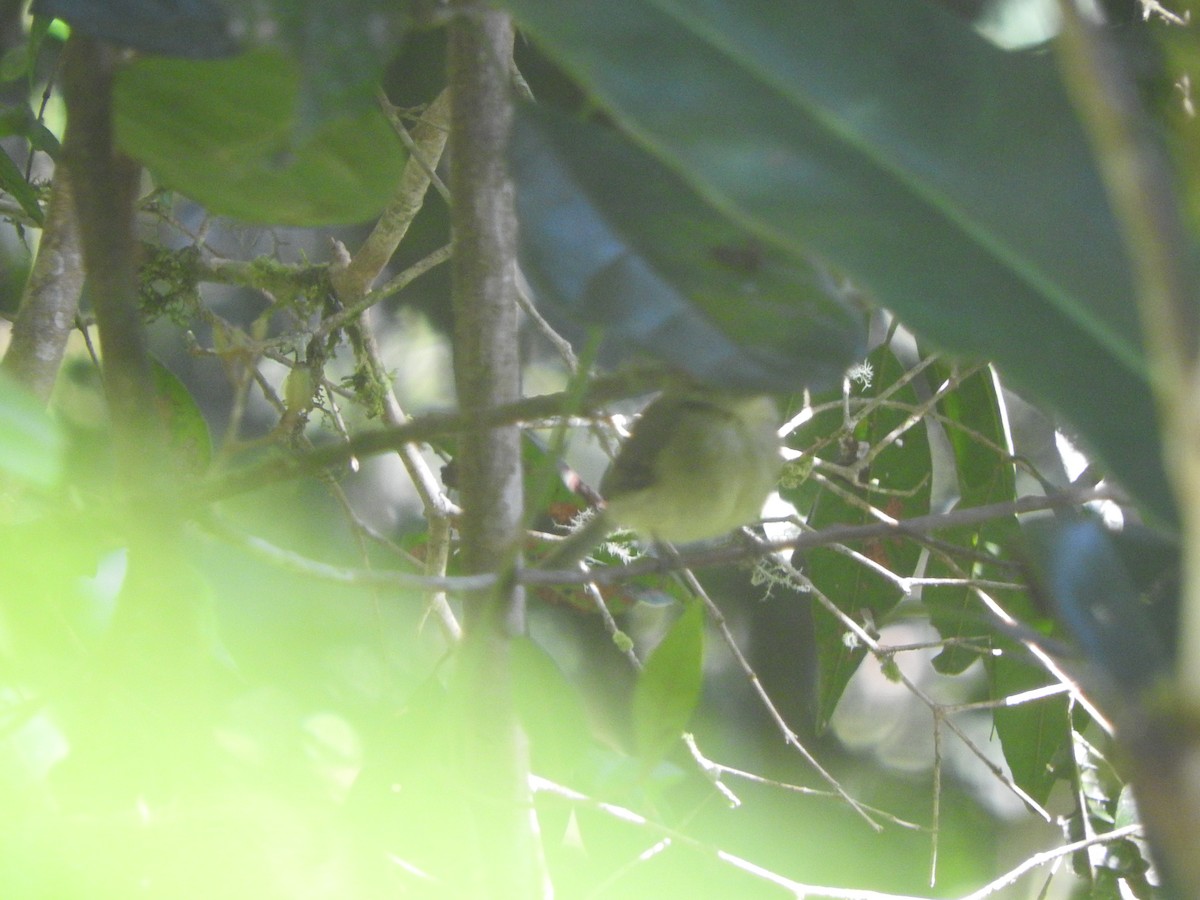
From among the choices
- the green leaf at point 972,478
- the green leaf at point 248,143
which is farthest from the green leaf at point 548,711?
the green leaf at point 972,478

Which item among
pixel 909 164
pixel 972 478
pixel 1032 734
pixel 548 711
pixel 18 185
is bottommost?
pixel 1032 734

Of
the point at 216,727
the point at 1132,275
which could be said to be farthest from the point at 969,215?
the point at 216,727

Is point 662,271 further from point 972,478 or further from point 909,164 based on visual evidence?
point 972,478

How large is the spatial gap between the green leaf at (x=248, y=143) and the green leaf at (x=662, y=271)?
11 cm

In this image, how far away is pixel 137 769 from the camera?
1.43ft

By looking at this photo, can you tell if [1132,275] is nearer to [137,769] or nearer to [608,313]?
[608,313]

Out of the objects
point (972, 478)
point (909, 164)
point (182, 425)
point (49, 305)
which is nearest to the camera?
point (909, 164)

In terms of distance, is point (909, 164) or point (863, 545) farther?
point (863, 545)

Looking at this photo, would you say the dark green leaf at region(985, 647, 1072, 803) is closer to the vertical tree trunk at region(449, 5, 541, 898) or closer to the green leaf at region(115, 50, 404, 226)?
the vertical tree trunk at region(449, 5, 541, 898)

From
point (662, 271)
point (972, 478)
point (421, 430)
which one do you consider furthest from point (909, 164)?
point (972, 478)

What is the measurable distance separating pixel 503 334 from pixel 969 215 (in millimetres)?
270

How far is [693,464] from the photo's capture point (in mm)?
508

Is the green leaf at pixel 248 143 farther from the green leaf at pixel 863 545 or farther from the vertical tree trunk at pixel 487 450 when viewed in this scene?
the green leaf at pixel 863 545

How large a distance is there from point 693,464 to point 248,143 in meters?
0.27
